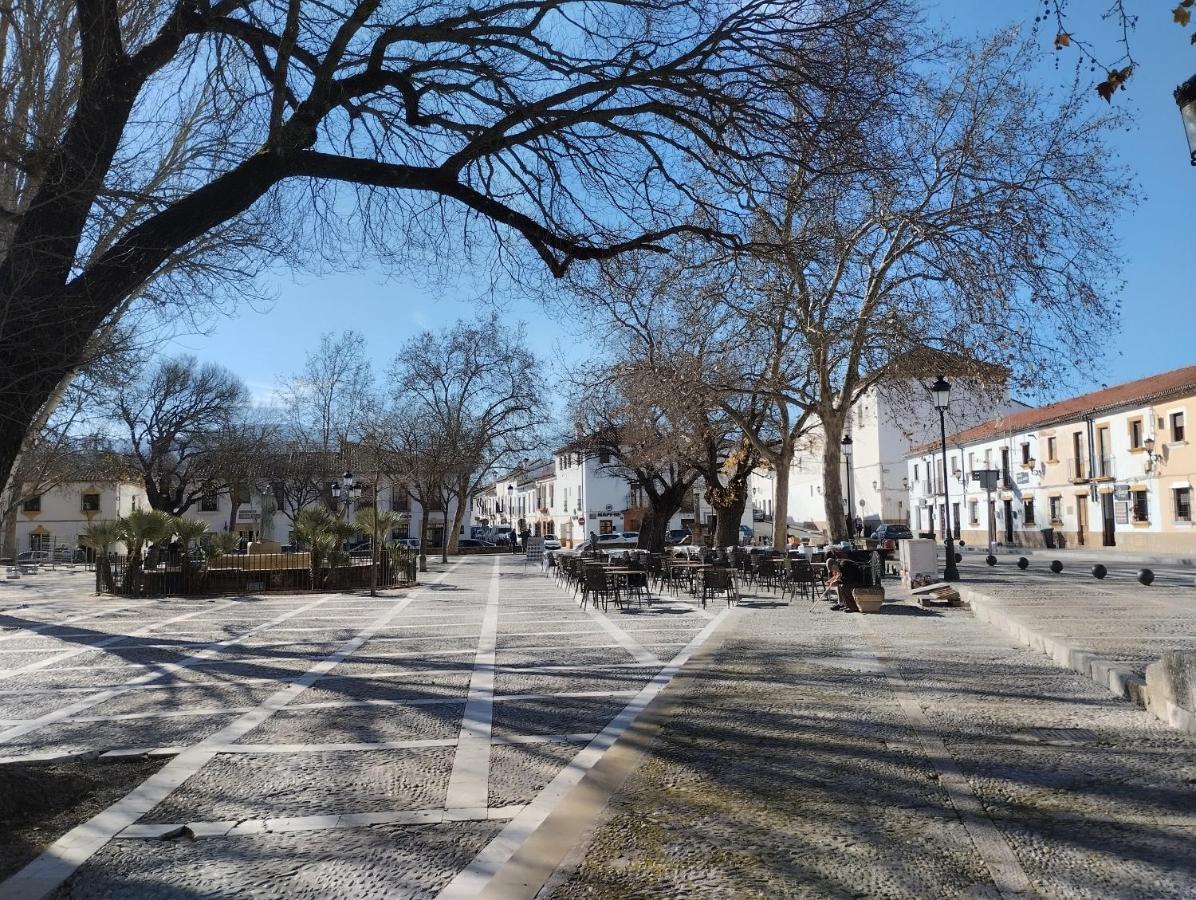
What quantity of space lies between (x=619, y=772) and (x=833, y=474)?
1886cm

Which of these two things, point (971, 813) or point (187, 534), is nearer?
point (971, 813)

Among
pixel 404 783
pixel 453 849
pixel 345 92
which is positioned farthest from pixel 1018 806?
pixel 345 92

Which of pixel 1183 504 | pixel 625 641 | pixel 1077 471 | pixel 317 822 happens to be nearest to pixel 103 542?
pixel 625 641

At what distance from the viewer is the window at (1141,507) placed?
36.8 m

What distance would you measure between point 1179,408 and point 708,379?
23.8 m

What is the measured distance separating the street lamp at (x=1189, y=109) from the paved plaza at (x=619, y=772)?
135 inches

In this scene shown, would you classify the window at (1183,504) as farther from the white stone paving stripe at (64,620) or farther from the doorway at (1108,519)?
the white stone paving stripe at (64,620)

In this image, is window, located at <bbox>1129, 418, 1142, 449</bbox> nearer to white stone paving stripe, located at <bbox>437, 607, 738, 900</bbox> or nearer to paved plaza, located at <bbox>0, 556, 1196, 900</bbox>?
paved plaza, located at <bbox>0, 556, 1196, 900</bbox>

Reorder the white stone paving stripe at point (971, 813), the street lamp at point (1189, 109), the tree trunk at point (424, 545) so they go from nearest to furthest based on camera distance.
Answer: the white stone paving stripe at point (971, 813)
the street lamp at point (1189, 109)
the tree trunk at point (424, 545)

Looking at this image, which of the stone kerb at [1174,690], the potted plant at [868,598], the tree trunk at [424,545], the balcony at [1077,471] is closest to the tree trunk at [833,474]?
the potted plant at [868,598]

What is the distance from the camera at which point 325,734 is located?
665 cm

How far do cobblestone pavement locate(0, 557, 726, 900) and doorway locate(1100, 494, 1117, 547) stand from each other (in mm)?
32611

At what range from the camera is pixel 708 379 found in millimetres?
21484

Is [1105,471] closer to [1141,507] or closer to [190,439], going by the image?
[1141,507]
